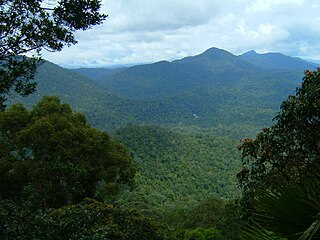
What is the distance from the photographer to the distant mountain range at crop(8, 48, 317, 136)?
8869cm

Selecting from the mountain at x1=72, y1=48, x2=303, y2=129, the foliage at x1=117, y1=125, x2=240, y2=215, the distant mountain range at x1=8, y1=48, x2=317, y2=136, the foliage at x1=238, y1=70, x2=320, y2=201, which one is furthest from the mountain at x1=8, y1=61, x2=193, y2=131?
the foliage at x1=238, y1=70, x2=320, y2=201

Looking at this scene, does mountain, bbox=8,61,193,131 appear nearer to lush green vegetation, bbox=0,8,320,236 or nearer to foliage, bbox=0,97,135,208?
lush green vegetation, bbox=0,8,320,236

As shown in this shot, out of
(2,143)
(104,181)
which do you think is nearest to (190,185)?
(104,181)

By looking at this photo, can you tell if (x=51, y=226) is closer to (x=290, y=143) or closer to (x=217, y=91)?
(x=290, y=143)

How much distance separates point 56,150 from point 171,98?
13069 centimetres

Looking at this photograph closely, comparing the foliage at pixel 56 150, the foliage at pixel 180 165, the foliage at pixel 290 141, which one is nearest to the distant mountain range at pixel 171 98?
the foliage at pixel 180 165

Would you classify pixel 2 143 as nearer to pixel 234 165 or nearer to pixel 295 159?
Answer: pixel 295 159

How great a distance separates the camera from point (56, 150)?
973 centimetres

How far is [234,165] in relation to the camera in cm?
4419

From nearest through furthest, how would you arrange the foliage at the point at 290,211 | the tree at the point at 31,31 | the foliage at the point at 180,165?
1. the foliage at the point at 290,211
2. the tree at the point at 31,31
3. the foliage at the point at 180,165

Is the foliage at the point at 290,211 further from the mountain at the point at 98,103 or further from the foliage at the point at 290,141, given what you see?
the mountain at the point at 98,103

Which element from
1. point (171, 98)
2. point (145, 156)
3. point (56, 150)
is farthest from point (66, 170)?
point (171, 98)

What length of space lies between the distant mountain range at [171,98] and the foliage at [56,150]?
115ft

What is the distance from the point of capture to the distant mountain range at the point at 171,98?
8869cm
